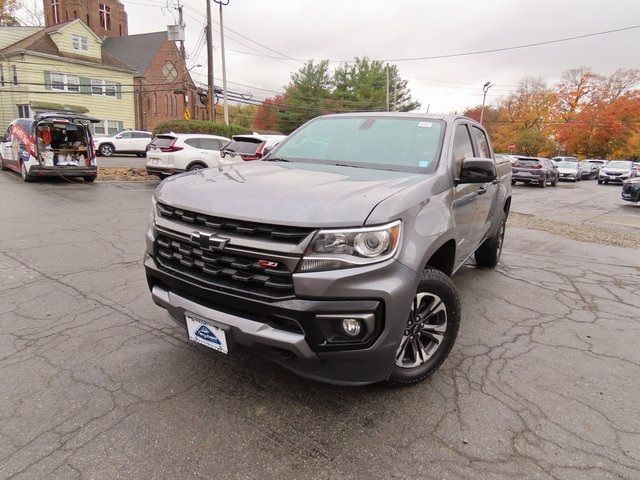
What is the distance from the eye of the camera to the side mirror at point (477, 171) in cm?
308

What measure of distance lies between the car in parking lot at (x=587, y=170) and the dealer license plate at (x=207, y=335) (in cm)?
3422

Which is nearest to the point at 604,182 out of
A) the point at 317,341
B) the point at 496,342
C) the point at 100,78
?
the point at 496,342

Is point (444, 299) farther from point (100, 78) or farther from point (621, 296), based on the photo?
point (100, 78)

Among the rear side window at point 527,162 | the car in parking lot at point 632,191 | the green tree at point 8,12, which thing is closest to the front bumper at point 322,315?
the car in parking lot at point 632,191

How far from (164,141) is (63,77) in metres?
27.1

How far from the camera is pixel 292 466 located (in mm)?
2143

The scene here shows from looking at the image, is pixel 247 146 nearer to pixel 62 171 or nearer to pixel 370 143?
pixel 62 171

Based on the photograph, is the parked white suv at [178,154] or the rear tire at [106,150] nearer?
the parked white suv at [178,154]

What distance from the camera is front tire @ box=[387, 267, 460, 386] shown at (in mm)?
2686

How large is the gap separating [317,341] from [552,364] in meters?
2.15

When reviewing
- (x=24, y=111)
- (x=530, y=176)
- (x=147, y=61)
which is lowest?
(x=530, y=176)

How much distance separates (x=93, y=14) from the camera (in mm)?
45812

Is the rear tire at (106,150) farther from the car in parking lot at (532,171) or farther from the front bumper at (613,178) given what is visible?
the front bumper at (613,178)

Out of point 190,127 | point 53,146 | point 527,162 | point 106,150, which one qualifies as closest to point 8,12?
point 106,150
